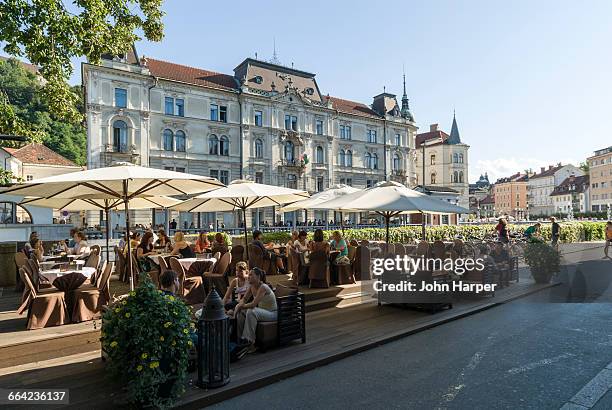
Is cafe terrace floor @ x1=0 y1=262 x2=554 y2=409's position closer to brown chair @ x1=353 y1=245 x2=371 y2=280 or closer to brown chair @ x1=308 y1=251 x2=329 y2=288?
brown chair @ x1=308 y1=251 x2=329 y2=288

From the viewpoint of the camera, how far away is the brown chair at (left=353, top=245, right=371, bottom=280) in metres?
10.8

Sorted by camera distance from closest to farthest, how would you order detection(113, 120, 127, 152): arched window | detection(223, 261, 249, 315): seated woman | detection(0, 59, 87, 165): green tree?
detection(223, 261, 249, 315): seated woman < detection(113, 120, 127, 152): arched window < detection(0, 59, 87, 165): green tree

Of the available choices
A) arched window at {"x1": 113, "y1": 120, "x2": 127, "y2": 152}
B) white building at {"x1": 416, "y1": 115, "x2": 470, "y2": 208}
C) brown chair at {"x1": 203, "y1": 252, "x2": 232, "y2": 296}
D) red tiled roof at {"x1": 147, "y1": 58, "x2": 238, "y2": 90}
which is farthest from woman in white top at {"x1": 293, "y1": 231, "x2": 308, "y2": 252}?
white building at {"x1": 416, "y1": 115, "x2": 470, "y2": 208}

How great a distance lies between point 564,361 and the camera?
18.7 ft

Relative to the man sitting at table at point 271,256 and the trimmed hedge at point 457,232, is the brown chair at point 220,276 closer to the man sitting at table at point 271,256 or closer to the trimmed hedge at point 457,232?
the man sitting at table at point 271,256

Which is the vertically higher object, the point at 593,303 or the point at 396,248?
the point at 396,248

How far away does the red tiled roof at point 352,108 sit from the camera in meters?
53.4

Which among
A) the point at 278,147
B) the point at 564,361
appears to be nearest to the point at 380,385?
the point at 564,361

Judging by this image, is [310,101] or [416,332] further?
[310,101]

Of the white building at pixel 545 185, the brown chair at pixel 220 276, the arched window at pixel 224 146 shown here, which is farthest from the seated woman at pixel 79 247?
the white building at pixel 545 185

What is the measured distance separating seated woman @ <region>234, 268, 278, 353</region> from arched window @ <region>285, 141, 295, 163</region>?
40.7 meters

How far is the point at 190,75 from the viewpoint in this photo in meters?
42.2

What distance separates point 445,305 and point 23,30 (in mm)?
12660

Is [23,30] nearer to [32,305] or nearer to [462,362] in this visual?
[32,305]
